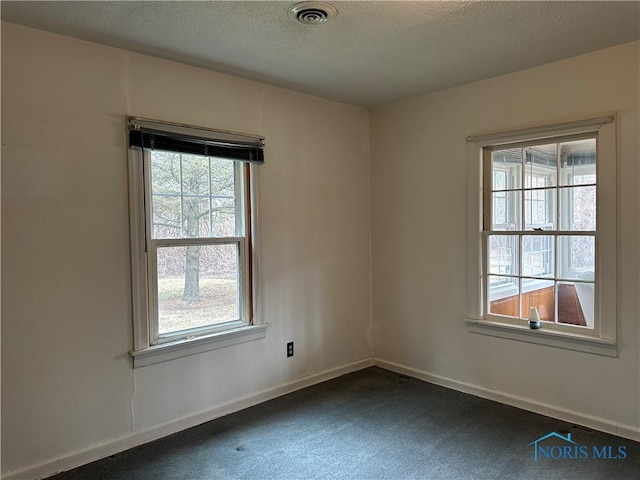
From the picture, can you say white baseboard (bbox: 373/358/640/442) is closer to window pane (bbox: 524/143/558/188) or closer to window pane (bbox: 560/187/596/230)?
window pane (bbox: 560/187/596/230)

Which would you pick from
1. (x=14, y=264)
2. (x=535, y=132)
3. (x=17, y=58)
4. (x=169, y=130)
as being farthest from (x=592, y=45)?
(x=14, y=264)

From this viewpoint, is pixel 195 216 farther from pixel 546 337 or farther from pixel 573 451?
pixel 573 451

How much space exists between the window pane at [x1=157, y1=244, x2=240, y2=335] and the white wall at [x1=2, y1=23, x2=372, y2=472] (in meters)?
0.23

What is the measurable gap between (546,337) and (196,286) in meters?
2.44

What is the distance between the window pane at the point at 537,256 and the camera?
3178 mm

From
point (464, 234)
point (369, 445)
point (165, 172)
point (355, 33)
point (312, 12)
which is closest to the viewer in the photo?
point (312, 12)

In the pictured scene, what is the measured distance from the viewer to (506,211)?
3391 mm

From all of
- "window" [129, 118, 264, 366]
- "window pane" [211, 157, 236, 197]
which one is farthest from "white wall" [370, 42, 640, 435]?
"window pane" [211, 157, 236, 197]

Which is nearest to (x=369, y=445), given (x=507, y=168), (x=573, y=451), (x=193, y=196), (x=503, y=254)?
(x=573, y=451)

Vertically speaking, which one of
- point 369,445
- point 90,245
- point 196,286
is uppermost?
point 90,245

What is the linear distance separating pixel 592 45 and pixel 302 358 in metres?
2.98

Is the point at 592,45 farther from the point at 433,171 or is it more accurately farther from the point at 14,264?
the point at 14,264

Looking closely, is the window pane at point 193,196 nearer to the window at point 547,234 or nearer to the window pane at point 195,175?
the window pane at point 195,175

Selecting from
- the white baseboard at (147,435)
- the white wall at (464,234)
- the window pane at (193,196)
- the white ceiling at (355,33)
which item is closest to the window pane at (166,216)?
the window pane at (193,196)
